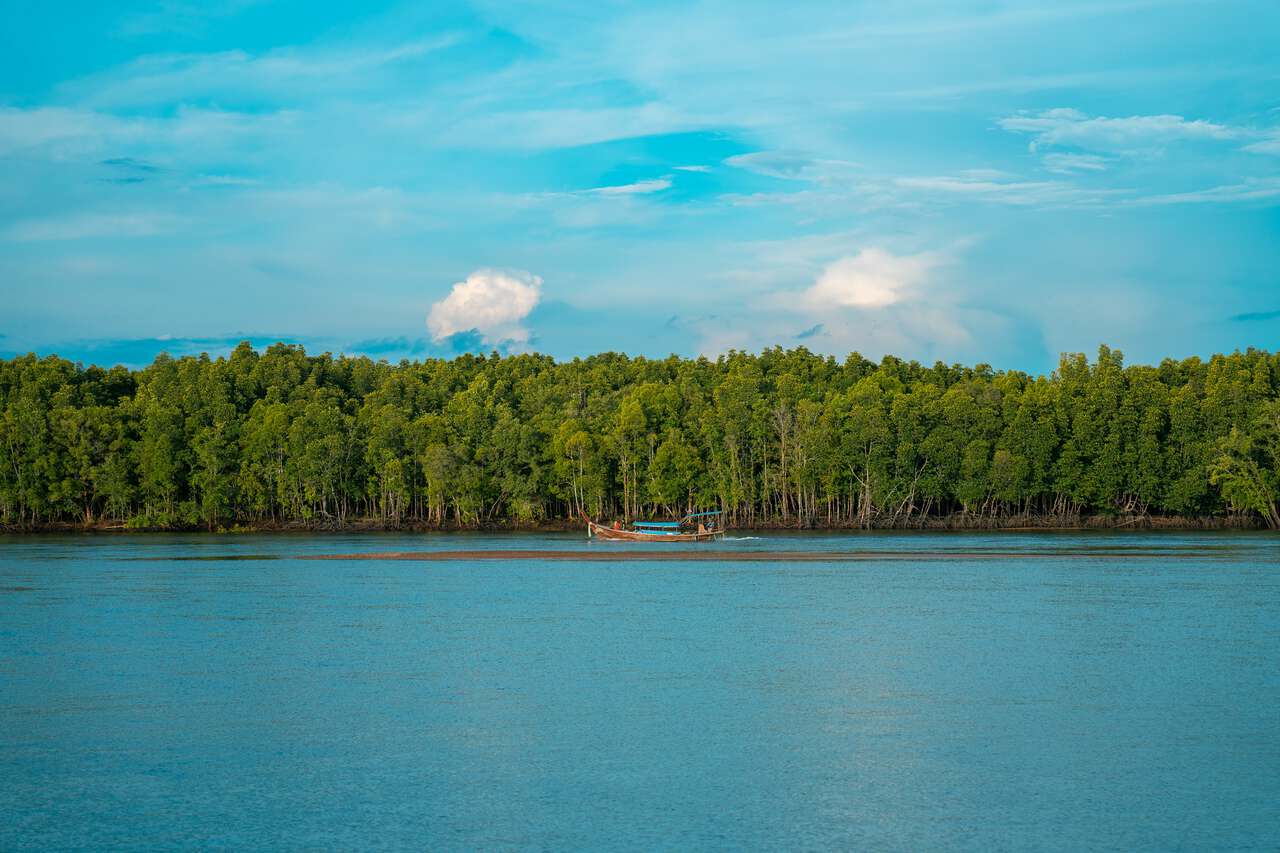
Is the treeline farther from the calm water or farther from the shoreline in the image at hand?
the calm water

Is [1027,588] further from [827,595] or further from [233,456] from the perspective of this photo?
[233,456]

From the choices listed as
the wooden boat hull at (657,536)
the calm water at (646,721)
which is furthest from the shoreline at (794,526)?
the calm water at (646,721)

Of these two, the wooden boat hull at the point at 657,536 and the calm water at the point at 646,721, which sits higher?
the wooden boat hull at the point at 657,536

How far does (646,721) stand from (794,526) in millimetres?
86560

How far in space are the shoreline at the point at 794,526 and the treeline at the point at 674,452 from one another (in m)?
0.81

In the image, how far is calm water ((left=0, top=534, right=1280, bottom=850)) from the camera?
510 inches

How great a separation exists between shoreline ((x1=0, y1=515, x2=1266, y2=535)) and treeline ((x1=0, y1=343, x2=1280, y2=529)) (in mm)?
808

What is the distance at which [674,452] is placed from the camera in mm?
108062

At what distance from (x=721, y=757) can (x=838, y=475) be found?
293 ft

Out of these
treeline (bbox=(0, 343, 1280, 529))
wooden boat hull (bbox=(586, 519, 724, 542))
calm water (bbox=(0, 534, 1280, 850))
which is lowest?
calm water (bbox=(0, 534, 1280, 850))

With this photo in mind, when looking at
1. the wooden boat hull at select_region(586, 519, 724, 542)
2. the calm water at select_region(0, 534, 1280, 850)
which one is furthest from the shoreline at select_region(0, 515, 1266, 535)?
the calm water at select_region(0, 534, 1280, 850)

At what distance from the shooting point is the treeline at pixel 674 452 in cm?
9875

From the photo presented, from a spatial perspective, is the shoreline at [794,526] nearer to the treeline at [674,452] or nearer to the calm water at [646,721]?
the treeline at [674,452]

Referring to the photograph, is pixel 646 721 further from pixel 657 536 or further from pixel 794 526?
pixel 794 526
